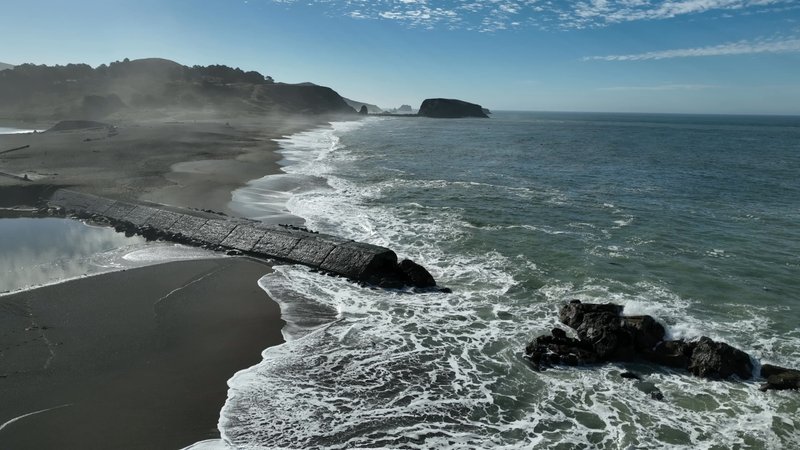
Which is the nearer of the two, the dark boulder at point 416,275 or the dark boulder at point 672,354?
the dark boulder at point 672,354

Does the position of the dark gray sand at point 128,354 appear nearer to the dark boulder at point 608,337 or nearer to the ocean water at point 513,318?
the ocean water at point 513,318

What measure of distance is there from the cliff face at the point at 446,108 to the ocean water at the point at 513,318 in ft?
485

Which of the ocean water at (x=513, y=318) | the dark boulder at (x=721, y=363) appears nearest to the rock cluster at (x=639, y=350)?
the dark boulder at (x=721, y=363)

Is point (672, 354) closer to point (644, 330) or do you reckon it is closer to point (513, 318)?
point (644, 330)

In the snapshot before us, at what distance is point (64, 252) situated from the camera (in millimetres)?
16375

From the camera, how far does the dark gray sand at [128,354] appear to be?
8.01 meters

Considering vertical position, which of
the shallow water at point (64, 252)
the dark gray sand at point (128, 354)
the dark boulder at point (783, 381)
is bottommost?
the dark boulder at point (783, 381)

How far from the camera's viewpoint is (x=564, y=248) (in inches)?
732

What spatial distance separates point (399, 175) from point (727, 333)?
83.4 ft

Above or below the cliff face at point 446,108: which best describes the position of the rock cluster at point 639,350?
below

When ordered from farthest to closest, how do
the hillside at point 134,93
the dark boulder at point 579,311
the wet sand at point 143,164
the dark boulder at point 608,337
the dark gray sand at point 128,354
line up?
the hillside at point 134,93 < the wet sand at point 143,164 < the dark boulder at point 579,311 < the dark boulder at point 608,337 < the dark gray sand at point 128,354

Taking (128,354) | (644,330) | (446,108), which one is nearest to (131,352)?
(128,354)

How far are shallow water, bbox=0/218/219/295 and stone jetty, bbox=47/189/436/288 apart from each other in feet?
2.39

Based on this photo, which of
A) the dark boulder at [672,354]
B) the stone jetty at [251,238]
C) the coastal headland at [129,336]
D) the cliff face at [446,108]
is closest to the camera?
the coastal headland at [129,336]
